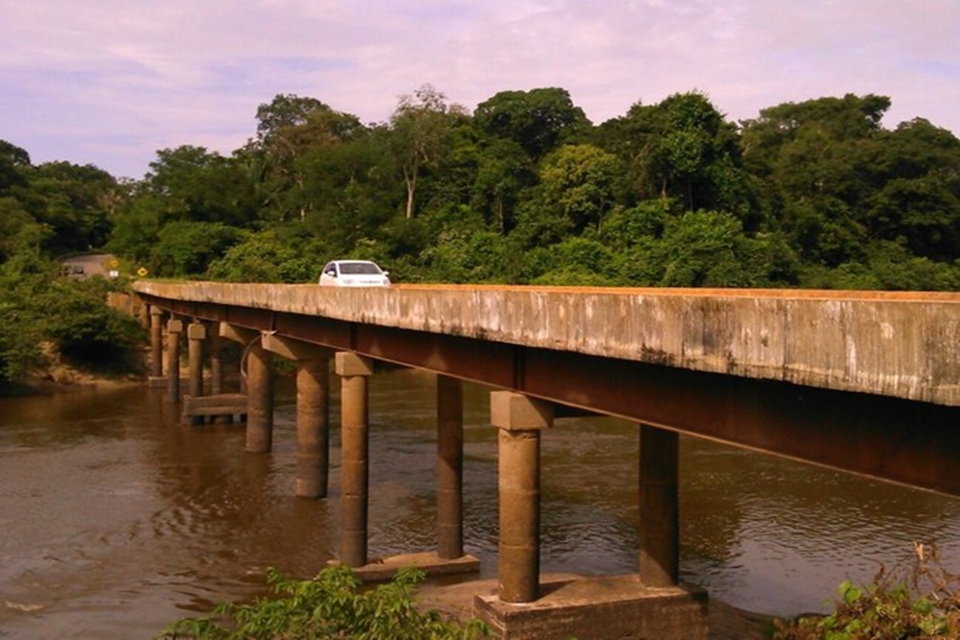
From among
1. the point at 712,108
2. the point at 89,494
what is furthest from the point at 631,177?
the point at 89,494

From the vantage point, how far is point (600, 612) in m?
12.0

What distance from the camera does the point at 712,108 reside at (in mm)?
54031

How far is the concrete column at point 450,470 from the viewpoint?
16.4m

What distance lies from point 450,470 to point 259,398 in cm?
1324

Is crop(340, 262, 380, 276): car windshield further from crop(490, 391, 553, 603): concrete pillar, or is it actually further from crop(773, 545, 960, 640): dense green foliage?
crop(773, 545, 960, 640): dense green foliage

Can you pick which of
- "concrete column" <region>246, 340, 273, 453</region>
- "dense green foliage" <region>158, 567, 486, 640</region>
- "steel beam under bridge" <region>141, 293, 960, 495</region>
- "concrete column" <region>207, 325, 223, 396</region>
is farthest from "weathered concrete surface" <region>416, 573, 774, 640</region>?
"concrete column" <region>207, 325, 223, 396</region>

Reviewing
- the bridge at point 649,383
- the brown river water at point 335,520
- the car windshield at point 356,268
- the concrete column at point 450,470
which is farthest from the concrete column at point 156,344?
the concrete column at point 450,470

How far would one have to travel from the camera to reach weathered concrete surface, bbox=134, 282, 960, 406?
5.50m

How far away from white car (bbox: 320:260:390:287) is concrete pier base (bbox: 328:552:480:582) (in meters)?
13.2

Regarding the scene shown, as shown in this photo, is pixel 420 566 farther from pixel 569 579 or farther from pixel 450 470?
pixel 569 579

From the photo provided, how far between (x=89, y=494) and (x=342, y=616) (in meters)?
18.2

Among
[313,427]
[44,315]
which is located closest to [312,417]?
[313,427]

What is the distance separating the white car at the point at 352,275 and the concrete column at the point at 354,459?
38.9 feet

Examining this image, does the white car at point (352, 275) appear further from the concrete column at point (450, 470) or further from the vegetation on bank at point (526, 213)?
the vegetation on bank at point (526, 213)
